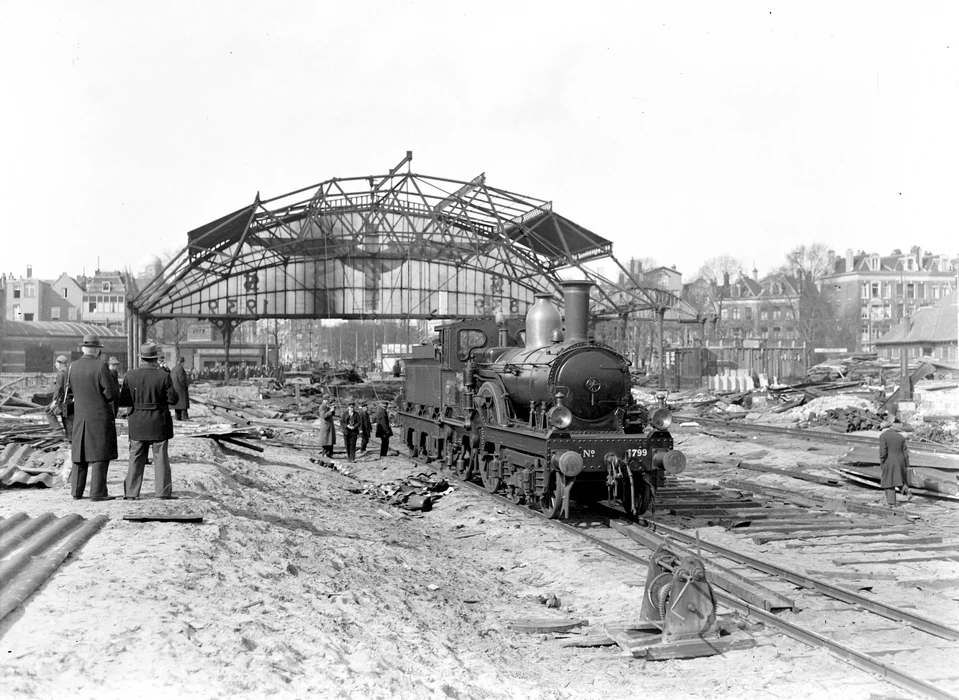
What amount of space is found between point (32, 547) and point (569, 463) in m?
6.80

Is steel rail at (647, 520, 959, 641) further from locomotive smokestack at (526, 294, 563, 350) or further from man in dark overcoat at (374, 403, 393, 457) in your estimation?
man in dark overcoat at (374, 403, 393, 457)

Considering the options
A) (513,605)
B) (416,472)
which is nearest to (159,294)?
(416,472)

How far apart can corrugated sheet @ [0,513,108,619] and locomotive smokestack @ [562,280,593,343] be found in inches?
289

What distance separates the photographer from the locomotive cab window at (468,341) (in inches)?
638

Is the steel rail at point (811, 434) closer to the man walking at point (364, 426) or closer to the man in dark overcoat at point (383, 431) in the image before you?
the man in dark overcoat at point (383, 431)

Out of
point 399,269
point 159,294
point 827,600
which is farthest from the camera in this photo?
point 399,269

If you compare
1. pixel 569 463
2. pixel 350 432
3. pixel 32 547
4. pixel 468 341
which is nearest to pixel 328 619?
pixel 32 547

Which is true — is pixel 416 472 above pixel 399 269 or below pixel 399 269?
below

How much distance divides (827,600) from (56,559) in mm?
7095

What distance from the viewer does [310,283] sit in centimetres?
4150

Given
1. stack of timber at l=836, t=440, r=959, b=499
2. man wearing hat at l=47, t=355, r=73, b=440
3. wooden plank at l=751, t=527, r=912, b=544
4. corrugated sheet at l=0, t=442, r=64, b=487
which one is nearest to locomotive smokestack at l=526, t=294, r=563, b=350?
wooden plank at l=751, t=527, r=912, b=544

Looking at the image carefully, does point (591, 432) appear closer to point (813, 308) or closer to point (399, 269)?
point (399, 269)

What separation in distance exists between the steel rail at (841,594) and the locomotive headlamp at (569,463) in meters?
1.74

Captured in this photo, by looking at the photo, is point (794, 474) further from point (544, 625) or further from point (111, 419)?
point (111, 419)
